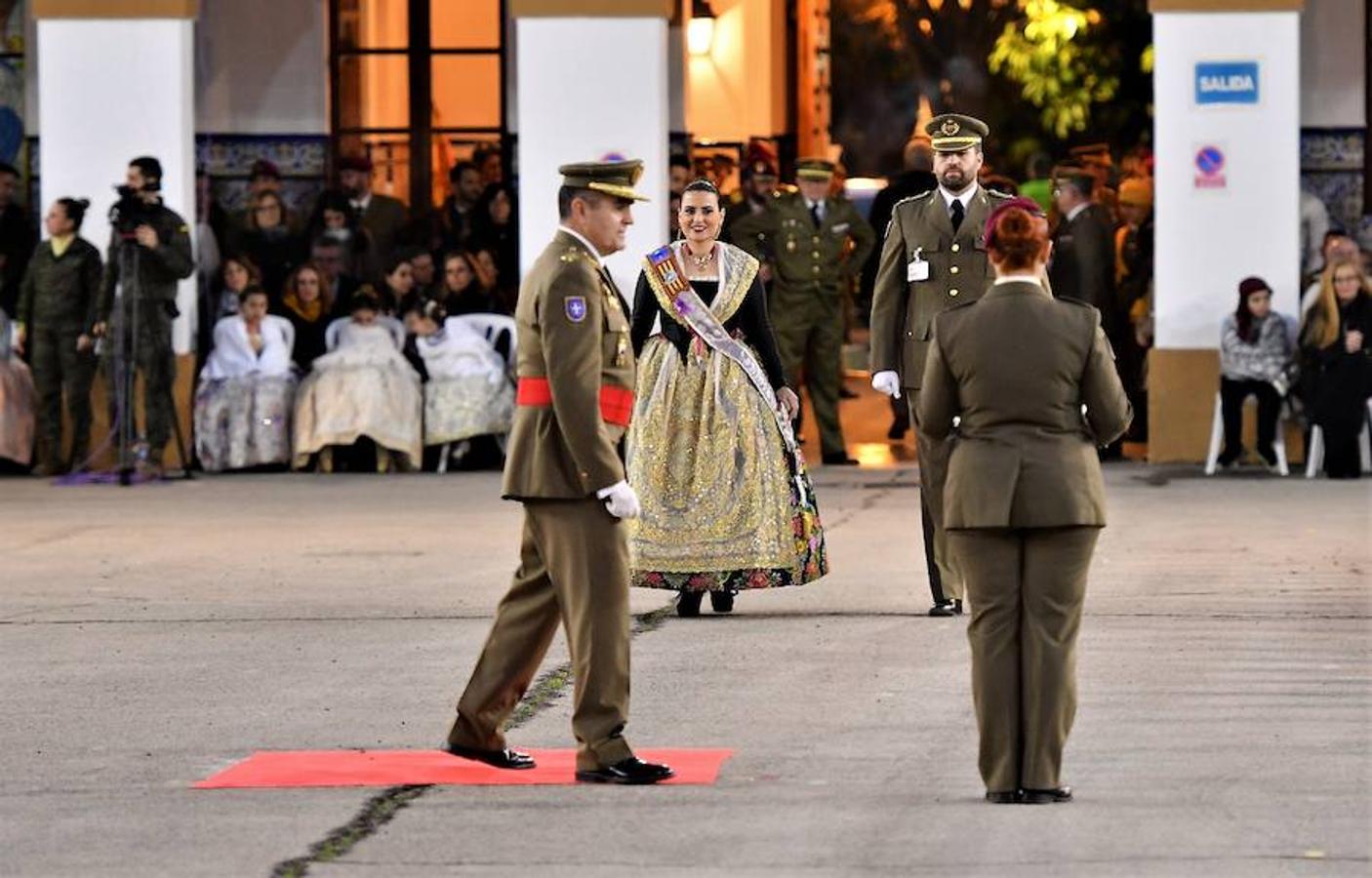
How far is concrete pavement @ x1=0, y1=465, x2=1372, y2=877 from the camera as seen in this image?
25.5 feet

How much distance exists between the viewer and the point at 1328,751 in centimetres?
903

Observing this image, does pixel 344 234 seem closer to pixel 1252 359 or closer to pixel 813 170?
pixel 813 170

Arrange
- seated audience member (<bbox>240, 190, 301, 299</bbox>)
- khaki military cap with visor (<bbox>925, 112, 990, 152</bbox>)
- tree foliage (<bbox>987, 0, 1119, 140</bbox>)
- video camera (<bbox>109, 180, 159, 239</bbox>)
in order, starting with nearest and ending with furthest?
khaki military cap with visor (<bbox>925, 112, 990, 152</bbox>) < video camera (<bbox>109, 180, 159, 239</bbox>) < seated audience member (<bbox>240, 190, 301, 299</bbox>) < tree foliage (<bbox>987, 0, 1119, 140</bbox>)

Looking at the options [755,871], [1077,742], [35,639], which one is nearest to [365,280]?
[35,639]

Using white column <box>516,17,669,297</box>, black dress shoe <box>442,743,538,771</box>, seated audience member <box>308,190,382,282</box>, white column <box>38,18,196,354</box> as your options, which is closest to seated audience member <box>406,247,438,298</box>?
seated audience member <box>308,190,382,282</box>

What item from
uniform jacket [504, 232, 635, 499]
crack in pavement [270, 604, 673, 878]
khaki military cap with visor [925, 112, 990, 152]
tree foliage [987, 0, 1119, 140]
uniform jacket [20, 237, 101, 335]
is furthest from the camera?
tree foliage [987, 0, 1119, 140]

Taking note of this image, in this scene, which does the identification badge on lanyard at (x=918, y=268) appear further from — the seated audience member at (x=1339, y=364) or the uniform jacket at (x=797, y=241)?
the uniform jacket at (x=797, y=241)

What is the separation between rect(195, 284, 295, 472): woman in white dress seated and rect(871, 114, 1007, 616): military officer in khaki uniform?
757 centimetres

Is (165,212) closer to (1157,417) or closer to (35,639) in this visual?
(1157,417)

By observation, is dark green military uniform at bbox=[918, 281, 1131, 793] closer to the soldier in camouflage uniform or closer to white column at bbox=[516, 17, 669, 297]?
white column at bbox=[516, 17, 669, 297]

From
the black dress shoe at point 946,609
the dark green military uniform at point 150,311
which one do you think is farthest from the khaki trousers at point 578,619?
the dark green military uniform at point 150,311

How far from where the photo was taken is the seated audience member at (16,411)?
774 inches

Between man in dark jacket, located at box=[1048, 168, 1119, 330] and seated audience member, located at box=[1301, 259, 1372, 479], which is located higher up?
man in dark jacket, located at box=[1048, 168, 1119, 330]

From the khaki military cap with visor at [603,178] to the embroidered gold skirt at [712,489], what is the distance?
3.45 metres
